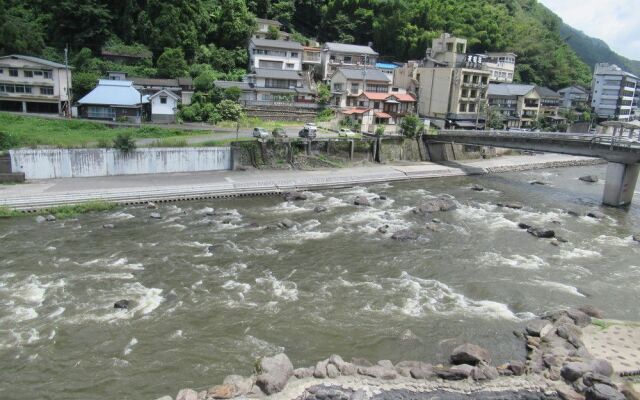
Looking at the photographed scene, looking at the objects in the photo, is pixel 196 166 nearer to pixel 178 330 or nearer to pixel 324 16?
pixel 178 330

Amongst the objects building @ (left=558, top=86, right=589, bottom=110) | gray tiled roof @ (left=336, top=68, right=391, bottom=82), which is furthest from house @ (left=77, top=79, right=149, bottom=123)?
building @ (left=558, top=86, right=589, bottom=110)

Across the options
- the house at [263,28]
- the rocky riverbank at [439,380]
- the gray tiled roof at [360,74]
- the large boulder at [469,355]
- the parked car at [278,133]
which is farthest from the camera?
the house at [263,28]

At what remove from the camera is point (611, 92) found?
82.4m

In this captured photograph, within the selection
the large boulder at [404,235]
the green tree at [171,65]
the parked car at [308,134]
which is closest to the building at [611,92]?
the parked car at [308,134]

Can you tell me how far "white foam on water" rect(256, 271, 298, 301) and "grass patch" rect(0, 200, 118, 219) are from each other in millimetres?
12683

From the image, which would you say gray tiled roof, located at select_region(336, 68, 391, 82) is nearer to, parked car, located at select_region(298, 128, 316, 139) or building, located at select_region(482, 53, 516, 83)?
parked car, located at select_region(298, 128, 316, 139)

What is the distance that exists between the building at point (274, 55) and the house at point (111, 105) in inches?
672

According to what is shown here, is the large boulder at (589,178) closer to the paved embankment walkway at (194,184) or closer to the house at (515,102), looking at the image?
the paved embankment walkway at (194,184)

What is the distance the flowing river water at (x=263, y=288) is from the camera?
48.1ft

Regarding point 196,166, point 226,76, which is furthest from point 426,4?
point 196,166

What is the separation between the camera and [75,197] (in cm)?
2816

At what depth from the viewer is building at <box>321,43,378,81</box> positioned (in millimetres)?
63844

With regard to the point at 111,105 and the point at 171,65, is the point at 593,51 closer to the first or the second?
the point at 171,65

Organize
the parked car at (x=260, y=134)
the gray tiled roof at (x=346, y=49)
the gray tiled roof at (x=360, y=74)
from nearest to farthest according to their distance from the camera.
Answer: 1. the parked car at (x=260, y=134)
2. the gray tiled roof at (x=360, y=74)
3. the gray tiled roof at (x=346, y=49)
